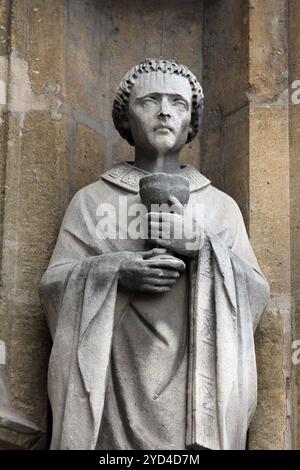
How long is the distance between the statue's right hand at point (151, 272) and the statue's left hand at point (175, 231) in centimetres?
4

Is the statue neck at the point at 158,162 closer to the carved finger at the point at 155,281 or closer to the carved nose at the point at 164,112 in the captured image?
the carved nose at the point at 164,112

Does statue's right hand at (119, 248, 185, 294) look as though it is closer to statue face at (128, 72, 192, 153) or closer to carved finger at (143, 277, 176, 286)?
carved finger at (143, 277, 176, 286)

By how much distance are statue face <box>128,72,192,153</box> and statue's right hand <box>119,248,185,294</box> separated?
0.50m

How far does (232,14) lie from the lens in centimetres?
713

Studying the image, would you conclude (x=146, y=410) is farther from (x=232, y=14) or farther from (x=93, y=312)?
(x=232, y=14)

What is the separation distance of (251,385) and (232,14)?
1.59m

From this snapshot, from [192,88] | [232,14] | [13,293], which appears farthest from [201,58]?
[13,293]

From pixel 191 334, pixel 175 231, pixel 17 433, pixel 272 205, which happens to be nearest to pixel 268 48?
pixel 272 205

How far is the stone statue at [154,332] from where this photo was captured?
6.06 meters

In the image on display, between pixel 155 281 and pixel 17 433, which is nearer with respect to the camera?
pixel 155 281

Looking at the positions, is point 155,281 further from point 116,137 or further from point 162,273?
point 116,137

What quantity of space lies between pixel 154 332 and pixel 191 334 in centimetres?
12

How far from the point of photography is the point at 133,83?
6566 millimetres
